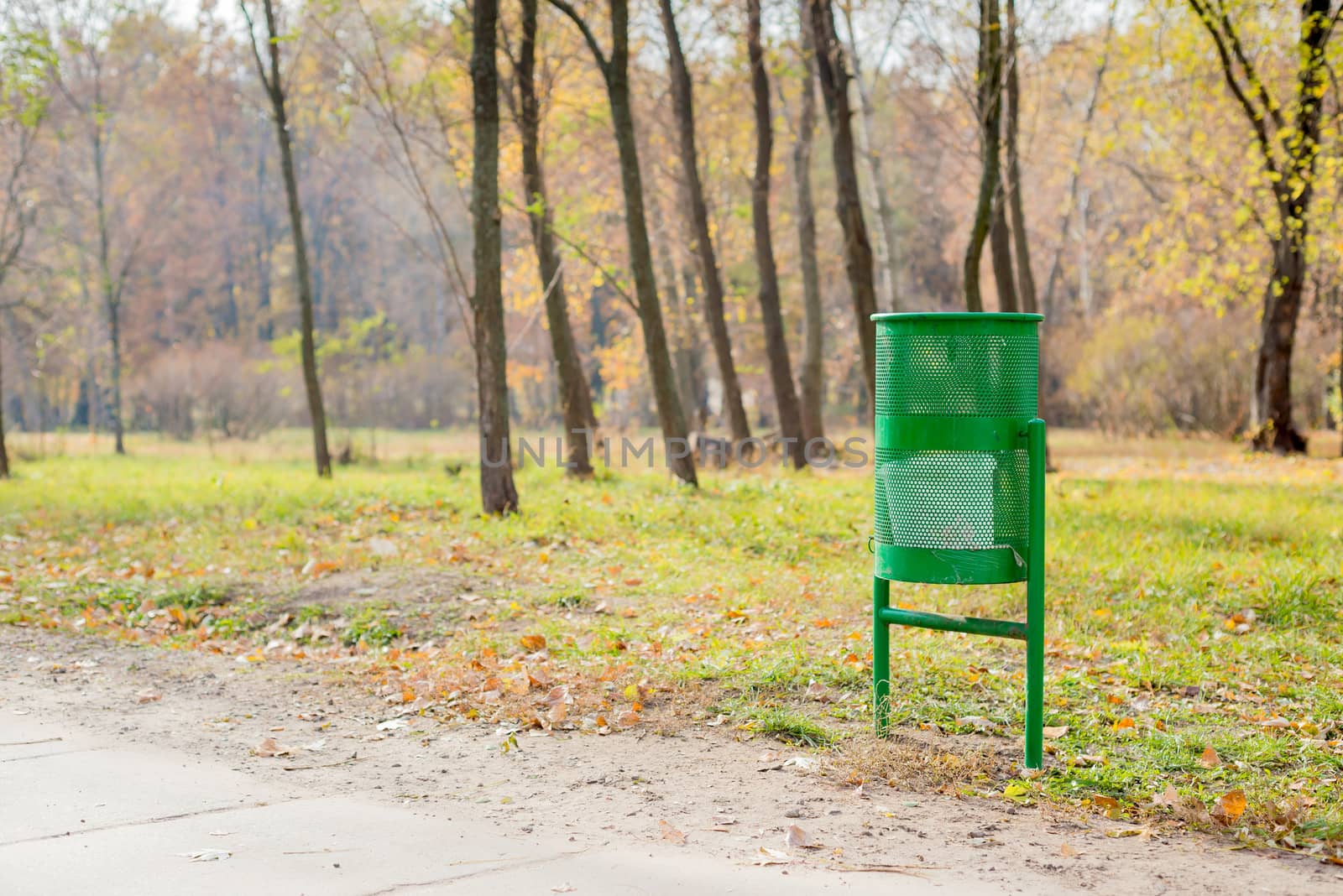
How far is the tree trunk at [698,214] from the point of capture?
52.8 ft

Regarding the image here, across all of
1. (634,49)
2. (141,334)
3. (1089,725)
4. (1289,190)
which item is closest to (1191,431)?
(1289,190)

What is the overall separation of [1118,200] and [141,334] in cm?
3580

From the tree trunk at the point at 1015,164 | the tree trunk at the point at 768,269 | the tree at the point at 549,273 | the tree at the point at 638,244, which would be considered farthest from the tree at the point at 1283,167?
the tree at the point at 549,273

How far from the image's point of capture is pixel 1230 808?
4.08 meters

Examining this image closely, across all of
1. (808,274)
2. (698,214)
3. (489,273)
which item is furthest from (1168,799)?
(808,274)

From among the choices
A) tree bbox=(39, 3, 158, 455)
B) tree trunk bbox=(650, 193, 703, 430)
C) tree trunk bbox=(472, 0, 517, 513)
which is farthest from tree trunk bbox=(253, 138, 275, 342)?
tree trunk bbox=(472, 0, 517, 513)

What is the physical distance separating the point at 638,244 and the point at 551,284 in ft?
6.28

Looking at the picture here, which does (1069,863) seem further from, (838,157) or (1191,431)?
(1191,431)

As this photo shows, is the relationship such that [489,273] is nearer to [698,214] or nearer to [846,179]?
[846,179]

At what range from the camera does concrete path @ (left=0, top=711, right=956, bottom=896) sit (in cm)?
352

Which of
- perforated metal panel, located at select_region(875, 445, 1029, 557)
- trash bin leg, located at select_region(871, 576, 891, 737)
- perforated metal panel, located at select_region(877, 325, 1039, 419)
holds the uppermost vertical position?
perforated metal panel, located at select_region(877, 325, 1039, 419)

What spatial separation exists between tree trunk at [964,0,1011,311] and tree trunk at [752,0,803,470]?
464 centimetres

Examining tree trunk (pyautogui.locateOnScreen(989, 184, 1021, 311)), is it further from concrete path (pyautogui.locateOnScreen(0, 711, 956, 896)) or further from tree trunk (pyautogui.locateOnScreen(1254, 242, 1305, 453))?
concrete path (pyautogui.locateOnScreen(0, 711, 956, 896))

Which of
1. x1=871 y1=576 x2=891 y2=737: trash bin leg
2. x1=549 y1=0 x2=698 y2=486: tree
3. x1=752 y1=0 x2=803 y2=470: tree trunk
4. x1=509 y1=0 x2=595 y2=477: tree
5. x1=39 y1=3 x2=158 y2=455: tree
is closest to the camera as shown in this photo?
x1=871 y1=576 x2=891 y2=737: trash bin leg
